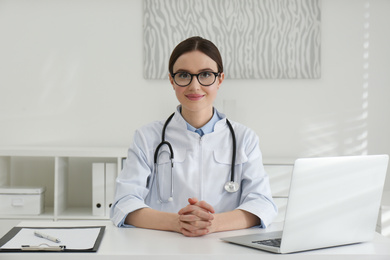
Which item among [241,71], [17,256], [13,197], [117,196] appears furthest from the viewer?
[241,71]

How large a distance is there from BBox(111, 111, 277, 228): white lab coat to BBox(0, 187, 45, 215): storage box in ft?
4.98

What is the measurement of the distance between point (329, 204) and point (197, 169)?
638 millimetres

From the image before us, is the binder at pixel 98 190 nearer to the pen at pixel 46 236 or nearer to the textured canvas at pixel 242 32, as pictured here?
the textured canvas at pixel 242 32

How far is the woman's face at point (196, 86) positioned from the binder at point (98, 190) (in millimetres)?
1497

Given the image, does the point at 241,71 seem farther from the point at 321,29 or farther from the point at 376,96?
the point at 376,96

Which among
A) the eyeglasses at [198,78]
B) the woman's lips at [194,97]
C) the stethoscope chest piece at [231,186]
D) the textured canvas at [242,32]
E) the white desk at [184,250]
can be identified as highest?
the textured canvas at [242,32]

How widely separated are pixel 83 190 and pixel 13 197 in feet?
1.76

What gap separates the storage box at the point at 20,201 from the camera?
3.08m

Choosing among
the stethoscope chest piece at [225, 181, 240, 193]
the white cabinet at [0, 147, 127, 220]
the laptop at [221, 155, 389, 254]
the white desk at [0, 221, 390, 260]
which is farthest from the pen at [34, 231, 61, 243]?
the white cabinet at [0, 147, 127, 220]

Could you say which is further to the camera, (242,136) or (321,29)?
(321,29)

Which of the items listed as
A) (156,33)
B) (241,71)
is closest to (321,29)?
(241,71)

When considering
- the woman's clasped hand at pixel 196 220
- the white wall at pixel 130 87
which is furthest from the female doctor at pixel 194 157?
the white wall at pixel 130 87

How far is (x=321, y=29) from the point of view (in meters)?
3.50

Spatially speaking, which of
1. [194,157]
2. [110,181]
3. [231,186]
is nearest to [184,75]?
[194,157]
